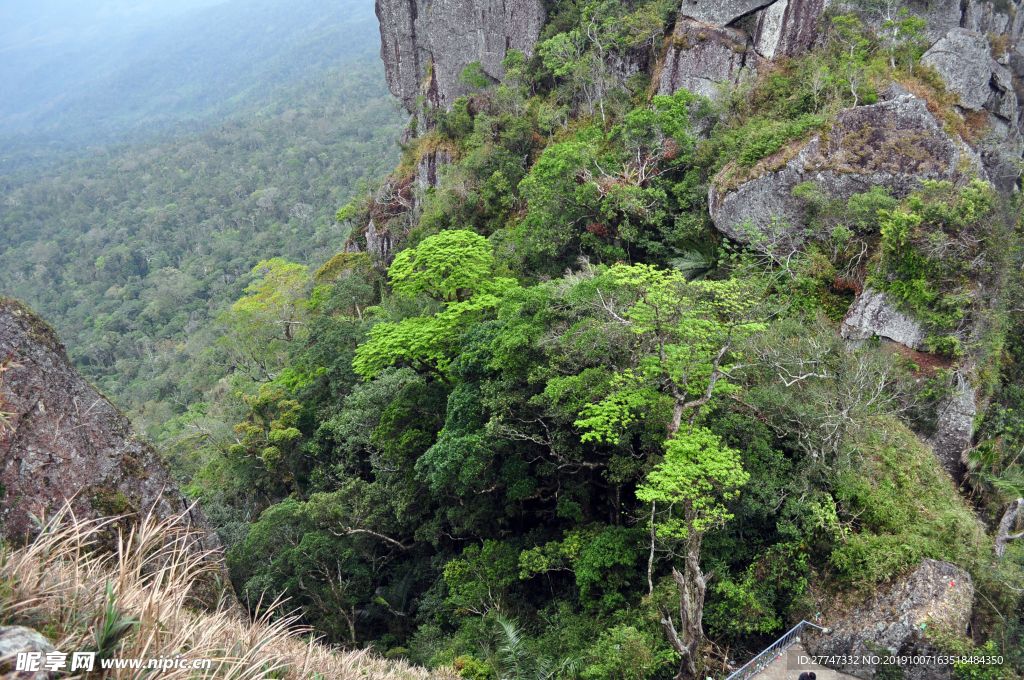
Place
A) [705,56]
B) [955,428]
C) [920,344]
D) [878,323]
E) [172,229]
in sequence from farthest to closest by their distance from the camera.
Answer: [172,229] < [705,56] < [878,323] < [920,344] < [955,428]

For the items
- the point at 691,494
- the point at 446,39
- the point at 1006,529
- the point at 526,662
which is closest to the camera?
the point at 691,494

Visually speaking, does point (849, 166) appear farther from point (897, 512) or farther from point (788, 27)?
point (897, 512)

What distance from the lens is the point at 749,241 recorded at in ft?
45.0

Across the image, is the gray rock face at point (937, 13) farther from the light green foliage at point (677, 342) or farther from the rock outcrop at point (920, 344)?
the light green foliage at point (677, 342)

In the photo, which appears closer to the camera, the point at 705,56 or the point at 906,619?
the point at 906,619

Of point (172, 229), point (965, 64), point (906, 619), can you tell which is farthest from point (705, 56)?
point (172, 229)

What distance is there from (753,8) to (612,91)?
17.5 ft

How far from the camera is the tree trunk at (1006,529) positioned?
9.44m

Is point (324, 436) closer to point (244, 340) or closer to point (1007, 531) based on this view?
point (244, 340)

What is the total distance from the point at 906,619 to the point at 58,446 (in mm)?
12278

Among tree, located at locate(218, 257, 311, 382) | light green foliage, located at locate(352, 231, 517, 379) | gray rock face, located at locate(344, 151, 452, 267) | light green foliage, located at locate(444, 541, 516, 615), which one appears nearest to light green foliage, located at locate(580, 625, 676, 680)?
light green foliage, located at locate(444, 541, 516, 615)

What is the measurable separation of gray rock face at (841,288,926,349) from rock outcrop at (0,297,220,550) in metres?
12.8

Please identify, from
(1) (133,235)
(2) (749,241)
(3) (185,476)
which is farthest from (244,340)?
(1) (133,235)

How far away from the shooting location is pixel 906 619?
7941mm
